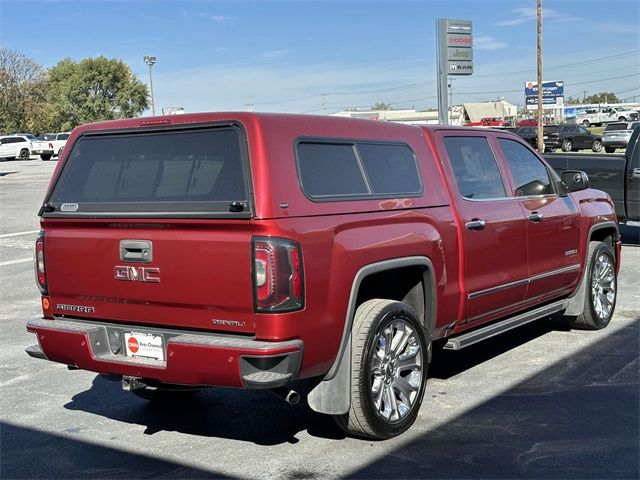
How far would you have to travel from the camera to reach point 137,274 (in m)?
4.41

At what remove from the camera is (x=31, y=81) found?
8012 cm

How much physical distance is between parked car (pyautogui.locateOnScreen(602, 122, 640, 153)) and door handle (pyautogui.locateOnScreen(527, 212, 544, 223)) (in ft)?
132

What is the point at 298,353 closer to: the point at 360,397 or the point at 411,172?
the point at 360,397

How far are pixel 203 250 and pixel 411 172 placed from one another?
173cm

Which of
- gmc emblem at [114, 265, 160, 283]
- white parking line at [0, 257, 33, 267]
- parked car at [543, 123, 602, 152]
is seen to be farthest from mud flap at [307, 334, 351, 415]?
parked car at [543, 123, 602, 152]

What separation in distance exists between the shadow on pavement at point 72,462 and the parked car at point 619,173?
9.59m

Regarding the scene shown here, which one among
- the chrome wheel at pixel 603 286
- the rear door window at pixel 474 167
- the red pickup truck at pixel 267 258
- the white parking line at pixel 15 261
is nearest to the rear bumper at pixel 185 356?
the red pickup truck at pixel 267 258

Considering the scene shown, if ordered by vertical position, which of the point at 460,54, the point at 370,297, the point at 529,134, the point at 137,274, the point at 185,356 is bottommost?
the point at 185,356

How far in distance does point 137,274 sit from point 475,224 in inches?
96.2

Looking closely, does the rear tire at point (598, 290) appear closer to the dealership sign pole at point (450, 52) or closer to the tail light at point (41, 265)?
the tail light at point (41, 265)

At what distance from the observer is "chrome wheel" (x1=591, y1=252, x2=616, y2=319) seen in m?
7.39

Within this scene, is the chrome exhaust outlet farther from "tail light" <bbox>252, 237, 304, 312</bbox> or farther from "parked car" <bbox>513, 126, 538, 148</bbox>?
"parked car" <bbox>513, 126, 538, 148</bbox>

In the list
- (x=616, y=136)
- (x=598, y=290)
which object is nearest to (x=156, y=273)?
(x=598, y=290)

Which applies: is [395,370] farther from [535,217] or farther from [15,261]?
[15,261]
